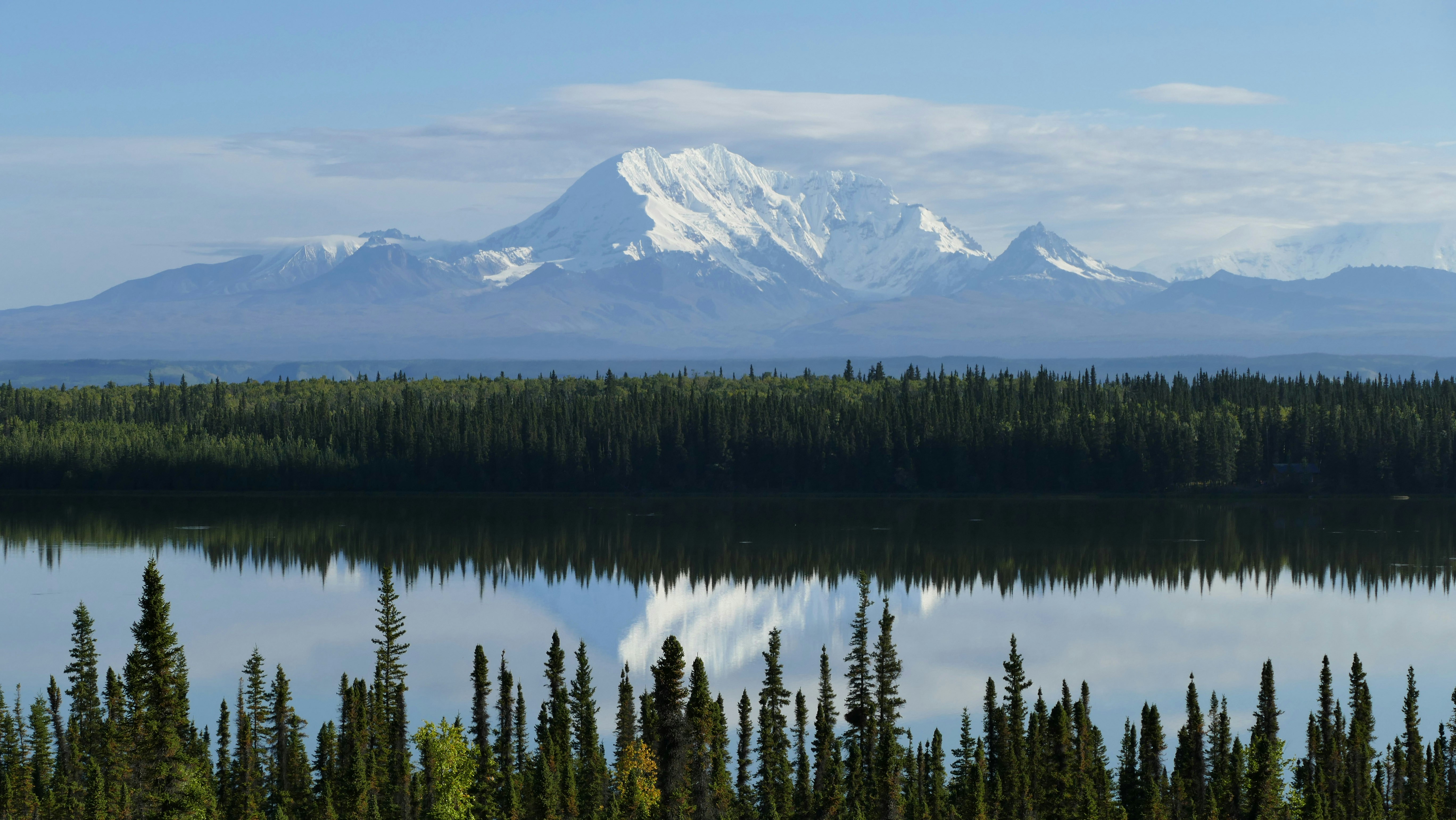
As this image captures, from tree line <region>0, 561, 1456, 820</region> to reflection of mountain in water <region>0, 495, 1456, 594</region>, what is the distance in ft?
179

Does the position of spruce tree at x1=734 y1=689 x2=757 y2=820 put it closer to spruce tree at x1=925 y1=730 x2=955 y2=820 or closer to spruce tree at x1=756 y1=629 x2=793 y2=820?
spruce tree at x1=756 y1=629 x2=793 y2=820

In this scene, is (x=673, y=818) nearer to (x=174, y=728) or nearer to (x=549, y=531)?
(x=174, y=728)

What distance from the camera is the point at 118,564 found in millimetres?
135500

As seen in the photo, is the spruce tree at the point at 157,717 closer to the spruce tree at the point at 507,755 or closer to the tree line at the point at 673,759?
the tree line at the point at 673,759

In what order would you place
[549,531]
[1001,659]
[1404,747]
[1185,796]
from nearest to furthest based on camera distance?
[1185,796] → [1404,747] → [1001,659] → [549,531]

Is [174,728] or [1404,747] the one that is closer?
[174,728]

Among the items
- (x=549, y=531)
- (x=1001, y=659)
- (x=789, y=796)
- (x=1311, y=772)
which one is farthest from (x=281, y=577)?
(x=1311, y=772)

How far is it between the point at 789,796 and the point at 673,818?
1050 cm

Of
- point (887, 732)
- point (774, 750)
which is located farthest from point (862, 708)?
point (887, 732)

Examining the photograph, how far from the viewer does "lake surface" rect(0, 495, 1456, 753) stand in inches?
3482

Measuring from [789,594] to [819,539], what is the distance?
3447 cm

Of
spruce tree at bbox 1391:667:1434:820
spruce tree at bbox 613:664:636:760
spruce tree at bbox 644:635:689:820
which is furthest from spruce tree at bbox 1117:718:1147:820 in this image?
spruce tree at bbox 613:664:636:760

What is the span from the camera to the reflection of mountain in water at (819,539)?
128 m

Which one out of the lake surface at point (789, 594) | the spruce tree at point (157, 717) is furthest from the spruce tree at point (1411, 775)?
the spruce tree at point (157, 717)
